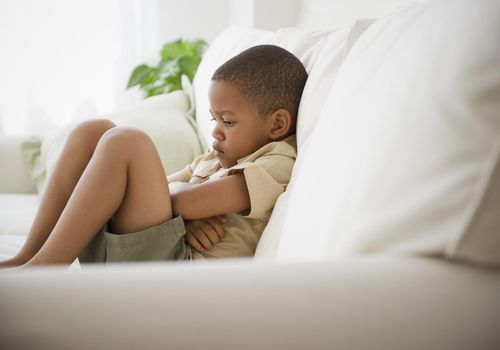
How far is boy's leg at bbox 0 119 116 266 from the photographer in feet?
3.59

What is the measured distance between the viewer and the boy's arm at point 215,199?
39.3 inches

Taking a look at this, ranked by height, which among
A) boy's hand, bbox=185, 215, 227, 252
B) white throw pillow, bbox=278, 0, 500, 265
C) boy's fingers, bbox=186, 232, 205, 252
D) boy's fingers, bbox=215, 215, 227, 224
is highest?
white throw pillow, bbox=278, 0, 500, 265

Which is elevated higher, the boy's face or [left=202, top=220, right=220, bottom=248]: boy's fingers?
the boy's face

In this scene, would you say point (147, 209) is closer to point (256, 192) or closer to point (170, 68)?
point (256, 192)

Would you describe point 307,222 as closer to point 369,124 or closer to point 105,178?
point 369,124

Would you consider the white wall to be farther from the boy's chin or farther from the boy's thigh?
the boy's thigh

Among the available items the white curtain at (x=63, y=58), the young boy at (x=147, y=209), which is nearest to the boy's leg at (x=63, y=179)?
the young boy at (x=147, y=209)

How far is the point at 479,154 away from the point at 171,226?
652 mm

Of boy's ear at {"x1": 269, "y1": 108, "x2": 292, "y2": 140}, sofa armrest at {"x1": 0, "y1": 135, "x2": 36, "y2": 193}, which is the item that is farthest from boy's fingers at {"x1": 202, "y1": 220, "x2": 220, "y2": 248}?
sofa armrest at {"x1": 0, "y1": 135, "x2": 36, "y2": 193}

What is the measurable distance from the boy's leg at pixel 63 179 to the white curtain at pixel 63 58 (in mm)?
→ 2070

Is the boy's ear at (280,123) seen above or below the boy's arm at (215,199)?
above

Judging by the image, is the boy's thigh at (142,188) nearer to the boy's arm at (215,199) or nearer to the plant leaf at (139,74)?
the boy's arm at (215,199)

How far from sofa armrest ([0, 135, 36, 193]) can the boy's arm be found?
109cm

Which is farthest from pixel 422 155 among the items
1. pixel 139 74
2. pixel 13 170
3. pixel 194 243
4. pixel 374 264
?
pixel 139 74
